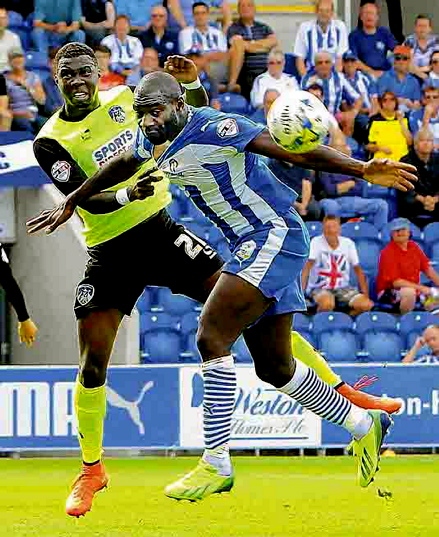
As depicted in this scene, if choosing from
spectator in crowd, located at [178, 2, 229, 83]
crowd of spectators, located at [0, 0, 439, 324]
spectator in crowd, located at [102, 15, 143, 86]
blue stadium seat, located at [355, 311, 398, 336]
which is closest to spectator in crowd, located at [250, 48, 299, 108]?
crowd of spectators, located at [0, 0, 439, 324]

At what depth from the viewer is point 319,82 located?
679 inches

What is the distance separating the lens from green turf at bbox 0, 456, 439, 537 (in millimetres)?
7406

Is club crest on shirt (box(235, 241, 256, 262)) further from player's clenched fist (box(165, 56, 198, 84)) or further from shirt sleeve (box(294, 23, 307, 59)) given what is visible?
shirt sleeve (box(294, 23, 307, 59))

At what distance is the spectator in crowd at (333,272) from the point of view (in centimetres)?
1523

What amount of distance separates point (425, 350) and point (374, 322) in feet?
2.32

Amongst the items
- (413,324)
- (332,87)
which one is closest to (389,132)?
(332,87)

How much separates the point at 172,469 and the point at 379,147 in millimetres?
6234

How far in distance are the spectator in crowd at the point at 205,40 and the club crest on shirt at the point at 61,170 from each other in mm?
9173

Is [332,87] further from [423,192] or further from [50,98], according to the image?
[50,98]

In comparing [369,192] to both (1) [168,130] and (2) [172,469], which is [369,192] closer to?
(2) [172,469]

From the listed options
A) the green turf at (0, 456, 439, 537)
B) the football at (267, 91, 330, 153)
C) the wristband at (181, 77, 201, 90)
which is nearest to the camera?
the football at (267, 91, 330, 153)

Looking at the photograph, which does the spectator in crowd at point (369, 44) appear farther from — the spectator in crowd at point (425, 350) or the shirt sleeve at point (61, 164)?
the shirt sleeve at point (61, 164)

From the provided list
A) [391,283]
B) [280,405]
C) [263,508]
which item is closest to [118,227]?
[263,508]

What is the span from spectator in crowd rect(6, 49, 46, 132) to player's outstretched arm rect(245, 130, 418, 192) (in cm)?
868
